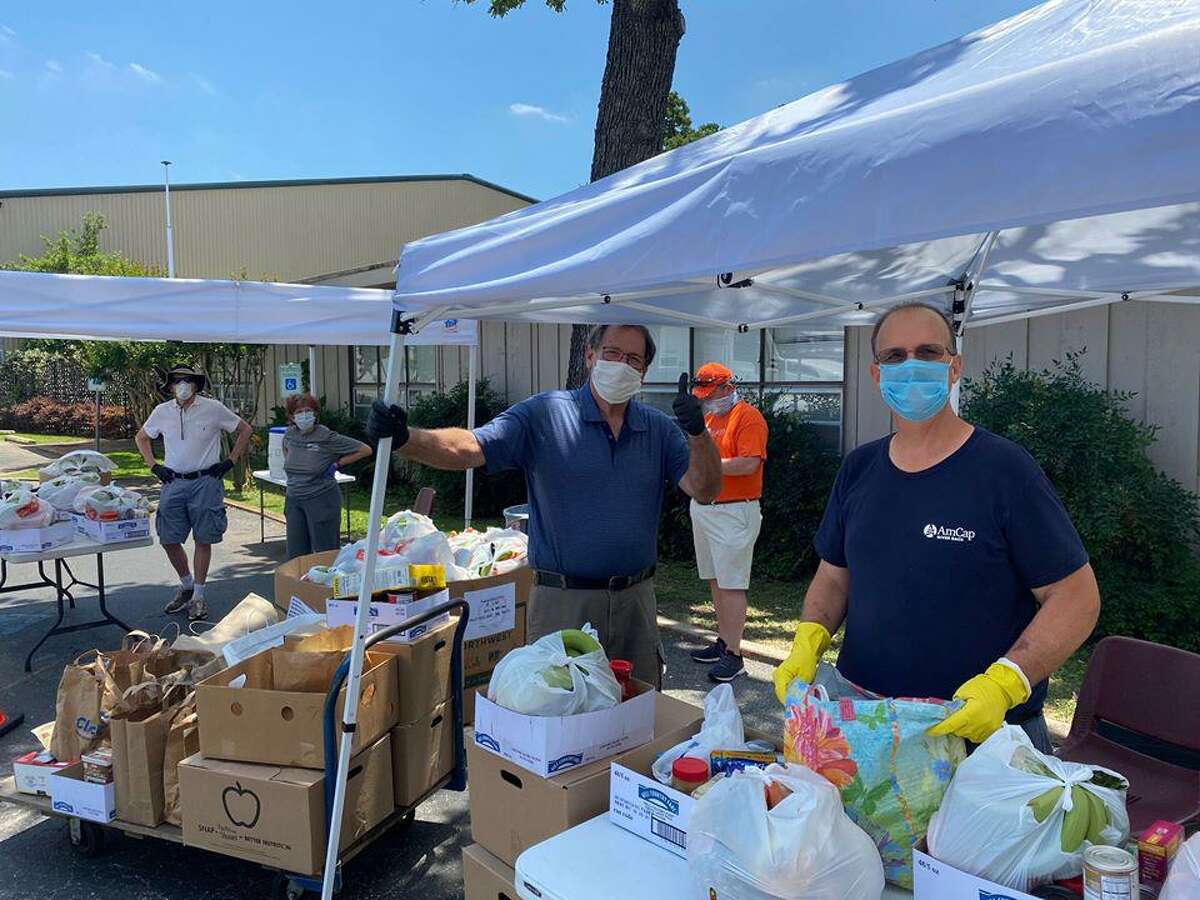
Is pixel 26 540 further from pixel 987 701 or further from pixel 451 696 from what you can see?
pixel 987 701

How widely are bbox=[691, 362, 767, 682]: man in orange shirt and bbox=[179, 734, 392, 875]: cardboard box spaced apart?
2541 mm

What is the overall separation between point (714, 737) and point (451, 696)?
5.68 ft

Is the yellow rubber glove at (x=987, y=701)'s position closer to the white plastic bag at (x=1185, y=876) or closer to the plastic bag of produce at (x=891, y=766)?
the plastic bag of produce at (x=891, y=766)

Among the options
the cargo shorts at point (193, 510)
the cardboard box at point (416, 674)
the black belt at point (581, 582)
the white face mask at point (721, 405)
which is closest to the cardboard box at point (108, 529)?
the cargo shorts at point (193, 510)

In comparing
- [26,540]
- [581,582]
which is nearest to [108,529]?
[26,540]

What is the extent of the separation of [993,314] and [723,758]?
10.5 feet

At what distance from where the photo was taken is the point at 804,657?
1.93 m

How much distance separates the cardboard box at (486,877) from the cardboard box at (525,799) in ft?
0.07

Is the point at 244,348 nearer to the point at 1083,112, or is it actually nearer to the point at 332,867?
the point at 332,867

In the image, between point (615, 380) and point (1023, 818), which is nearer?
point (1023, 818)

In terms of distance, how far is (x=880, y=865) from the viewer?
4.56ft

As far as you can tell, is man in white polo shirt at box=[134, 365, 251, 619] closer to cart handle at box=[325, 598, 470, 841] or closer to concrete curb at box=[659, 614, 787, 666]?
concrete curb at box=[659, 614, 787, 666]

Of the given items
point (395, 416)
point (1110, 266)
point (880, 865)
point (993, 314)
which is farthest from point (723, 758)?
point (993, 314)

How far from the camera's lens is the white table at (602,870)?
5.24 ft
